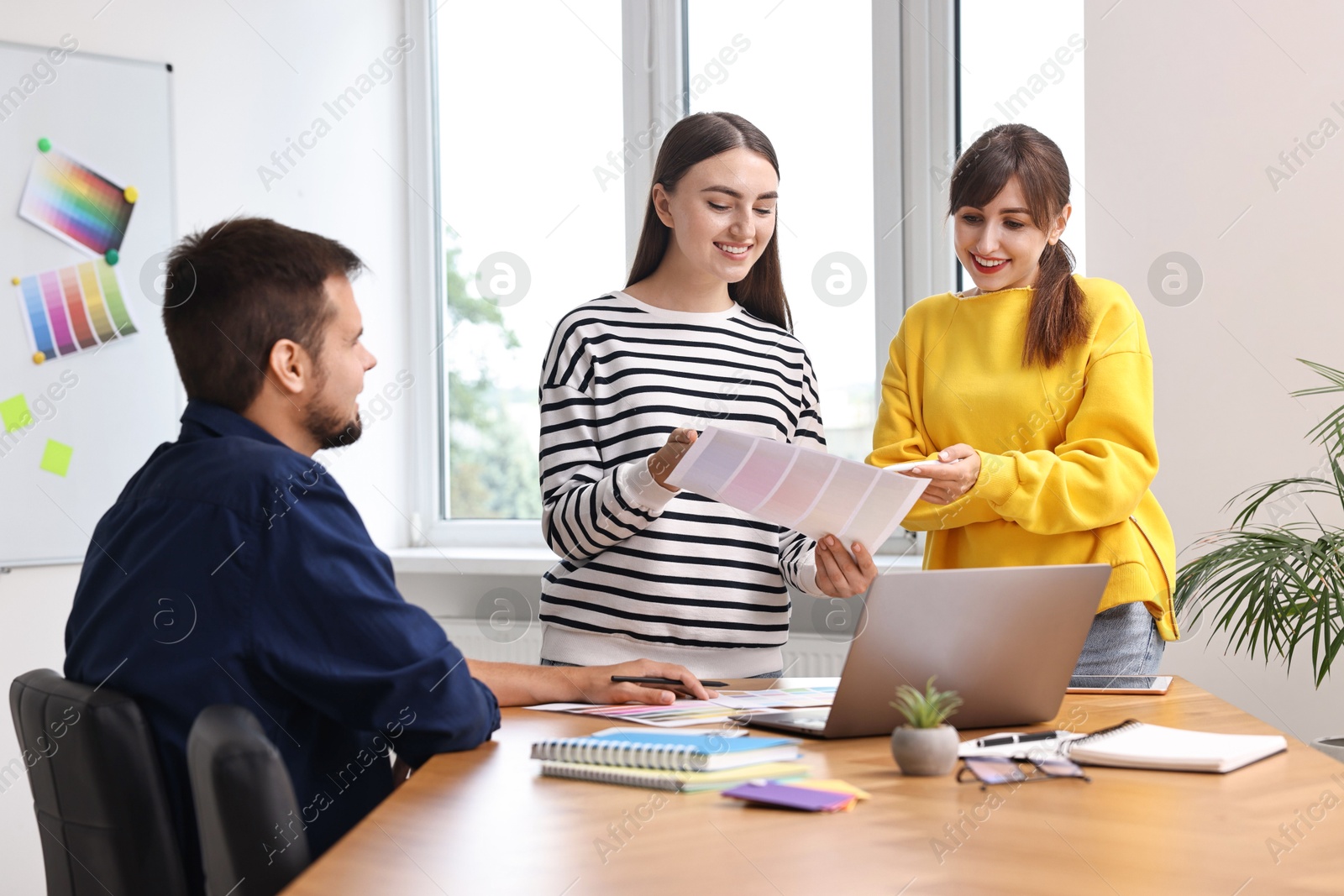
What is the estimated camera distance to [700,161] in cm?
192

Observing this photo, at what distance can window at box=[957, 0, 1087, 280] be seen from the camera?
9.51 feet

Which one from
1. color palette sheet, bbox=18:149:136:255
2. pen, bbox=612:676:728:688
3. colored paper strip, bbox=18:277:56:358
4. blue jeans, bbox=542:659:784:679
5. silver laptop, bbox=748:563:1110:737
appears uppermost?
color palette sheet, bbox=18:149:136:255

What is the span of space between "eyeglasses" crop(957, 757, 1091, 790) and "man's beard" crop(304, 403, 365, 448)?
79cm

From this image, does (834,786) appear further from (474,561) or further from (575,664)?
(474,561)

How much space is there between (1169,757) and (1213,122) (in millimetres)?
1935

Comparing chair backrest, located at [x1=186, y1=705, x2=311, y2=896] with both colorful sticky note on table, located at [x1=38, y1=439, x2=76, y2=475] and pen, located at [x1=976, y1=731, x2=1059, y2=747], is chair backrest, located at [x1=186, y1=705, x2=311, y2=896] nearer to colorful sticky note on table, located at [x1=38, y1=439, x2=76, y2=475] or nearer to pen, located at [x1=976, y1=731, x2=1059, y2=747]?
pen, located at [x1=976, y1=731, x2=1059, y2=747]

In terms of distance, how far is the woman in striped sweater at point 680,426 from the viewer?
184 cm

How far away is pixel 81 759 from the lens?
1022 mm

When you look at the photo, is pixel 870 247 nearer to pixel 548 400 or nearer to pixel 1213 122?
pixel 1213 122

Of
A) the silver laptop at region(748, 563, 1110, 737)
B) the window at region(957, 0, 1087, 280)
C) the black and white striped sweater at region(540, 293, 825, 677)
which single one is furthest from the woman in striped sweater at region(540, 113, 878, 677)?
the window at region(957, 0, 1087, 280)

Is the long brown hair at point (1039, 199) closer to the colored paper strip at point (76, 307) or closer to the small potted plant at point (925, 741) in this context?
the small potted plant at point (925, 741)

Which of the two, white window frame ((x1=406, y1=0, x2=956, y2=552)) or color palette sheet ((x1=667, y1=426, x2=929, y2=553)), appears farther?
white window frame ((x1=406, y1=0, x2=956, y2=552))

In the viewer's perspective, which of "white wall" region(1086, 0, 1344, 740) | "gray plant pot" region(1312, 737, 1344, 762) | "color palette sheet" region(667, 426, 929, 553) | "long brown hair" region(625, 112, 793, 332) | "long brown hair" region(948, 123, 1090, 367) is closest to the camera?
"color palette sheet" region(667, 426, 929, 553)

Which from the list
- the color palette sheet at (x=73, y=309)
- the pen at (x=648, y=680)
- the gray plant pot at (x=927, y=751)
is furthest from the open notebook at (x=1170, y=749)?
the color palette sheet at (x=73, y=309)
